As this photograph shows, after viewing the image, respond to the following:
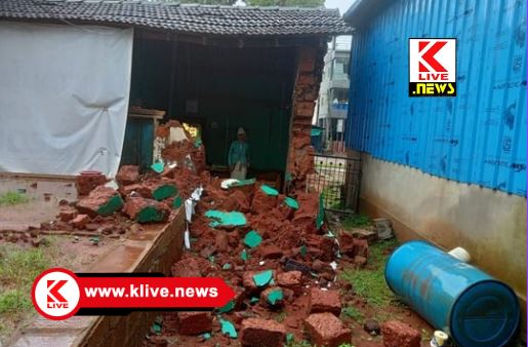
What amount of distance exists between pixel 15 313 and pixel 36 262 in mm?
861

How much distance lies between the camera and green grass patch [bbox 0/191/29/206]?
564cm

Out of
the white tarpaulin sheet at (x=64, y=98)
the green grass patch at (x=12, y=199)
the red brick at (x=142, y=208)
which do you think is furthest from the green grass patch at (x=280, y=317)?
the white tarpaulin sheet at (x=64, y=98)

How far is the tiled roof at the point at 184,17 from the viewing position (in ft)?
26.9

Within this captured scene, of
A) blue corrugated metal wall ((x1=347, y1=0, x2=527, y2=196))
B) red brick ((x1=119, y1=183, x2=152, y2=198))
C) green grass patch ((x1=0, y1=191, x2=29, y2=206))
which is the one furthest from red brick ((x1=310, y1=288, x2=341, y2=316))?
green grass patch ((x1=0, y1=191, x2=29, y2=206))

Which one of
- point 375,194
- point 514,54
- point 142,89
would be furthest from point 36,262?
point 142,89

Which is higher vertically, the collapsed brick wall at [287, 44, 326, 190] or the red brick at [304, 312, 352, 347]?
the collapsed brick wall at [287, 44, 326, 190]

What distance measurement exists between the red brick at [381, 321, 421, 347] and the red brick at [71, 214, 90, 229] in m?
3.01

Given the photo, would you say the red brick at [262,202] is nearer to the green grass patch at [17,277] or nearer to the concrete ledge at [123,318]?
the concrete ledge at [123,318]

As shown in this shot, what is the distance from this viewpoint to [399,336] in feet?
12.9

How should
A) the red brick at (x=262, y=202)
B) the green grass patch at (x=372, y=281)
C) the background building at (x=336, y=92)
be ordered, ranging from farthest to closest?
the background building at (x=336, y=92) < the red brick at (x=262, y=202) < the green grass patch at (x=372, y=281)

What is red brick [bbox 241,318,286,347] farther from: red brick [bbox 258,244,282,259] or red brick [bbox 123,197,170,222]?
red brick [bbox 258,244,282,259]

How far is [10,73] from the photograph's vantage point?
8.50m

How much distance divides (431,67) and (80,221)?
3.89 metres

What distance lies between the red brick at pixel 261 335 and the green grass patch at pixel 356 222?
508cm
